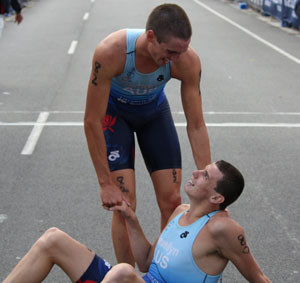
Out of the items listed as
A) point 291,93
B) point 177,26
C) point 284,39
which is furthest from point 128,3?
point 177,26

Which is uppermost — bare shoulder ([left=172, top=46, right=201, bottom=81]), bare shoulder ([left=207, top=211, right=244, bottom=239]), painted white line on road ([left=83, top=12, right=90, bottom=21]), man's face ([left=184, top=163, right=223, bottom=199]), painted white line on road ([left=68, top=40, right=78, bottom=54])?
bare shoulder ([left=172, top=46, right=201, bottom=81])

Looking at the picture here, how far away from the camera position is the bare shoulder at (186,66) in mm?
4391

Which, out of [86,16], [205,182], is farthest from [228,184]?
[86,16]

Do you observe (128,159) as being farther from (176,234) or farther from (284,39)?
(284,39)

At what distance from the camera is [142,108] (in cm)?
480

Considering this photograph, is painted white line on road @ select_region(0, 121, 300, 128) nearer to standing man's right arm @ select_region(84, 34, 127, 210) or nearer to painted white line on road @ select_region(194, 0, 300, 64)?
standing man's right arm @ select_region(84, 34, 127, 210)

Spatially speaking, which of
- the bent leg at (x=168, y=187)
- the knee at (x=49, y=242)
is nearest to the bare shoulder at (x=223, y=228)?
the knee at (x=49, y=242)

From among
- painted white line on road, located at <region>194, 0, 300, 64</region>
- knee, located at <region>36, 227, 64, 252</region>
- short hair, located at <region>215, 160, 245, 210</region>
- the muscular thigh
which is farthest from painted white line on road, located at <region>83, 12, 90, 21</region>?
short hair, located at <region>215, 160, 245, 210</region>

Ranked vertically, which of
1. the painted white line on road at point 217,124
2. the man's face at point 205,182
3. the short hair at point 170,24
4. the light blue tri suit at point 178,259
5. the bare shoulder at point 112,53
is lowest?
the painted white line on road at point 217,124

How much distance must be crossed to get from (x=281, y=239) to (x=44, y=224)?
2155 mm

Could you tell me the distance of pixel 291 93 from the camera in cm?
1120

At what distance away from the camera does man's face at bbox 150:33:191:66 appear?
12.8ft

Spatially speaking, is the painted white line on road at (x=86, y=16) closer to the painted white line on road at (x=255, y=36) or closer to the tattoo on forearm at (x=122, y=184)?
the painted white line on road at (x=255, y=36)

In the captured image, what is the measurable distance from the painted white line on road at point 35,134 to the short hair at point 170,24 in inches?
173
